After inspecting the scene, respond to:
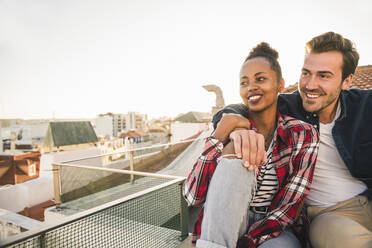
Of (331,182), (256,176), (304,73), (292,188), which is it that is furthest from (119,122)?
(256,176)

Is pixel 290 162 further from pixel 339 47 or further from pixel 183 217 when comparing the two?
pixel 183 217

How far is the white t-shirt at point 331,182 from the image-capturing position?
1.65 meters

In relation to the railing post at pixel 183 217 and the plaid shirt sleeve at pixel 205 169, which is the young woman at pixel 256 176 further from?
the railing post at pixel 183 217

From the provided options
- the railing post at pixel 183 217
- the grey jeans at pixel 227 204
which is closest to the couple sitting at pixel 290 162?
the grey jeans at pixel 227 204

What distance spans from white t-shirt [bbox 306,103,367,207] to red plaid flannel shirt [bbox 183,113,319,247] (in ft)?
1.13

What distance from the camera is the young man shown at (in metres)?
1.59

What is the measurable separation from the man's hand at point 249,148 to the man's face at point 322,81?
1014mm

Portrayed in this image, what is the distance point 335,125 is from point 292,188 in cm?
81

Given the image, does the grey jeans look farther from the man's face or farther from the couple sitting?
the man's face

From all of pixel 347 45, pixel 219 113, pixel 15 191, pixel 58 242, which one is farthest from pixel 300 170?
pixel 15 191

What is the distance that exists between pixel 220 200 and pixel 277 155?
72cm

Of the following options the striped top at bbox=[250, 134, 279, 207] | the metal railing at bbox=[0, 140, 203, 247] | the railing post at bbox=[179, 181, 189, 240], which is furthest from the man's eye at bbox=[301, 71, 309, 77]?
the railing post at bbox=[179, 181, 189, 240]

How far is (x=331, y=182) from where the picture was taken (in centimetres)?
167

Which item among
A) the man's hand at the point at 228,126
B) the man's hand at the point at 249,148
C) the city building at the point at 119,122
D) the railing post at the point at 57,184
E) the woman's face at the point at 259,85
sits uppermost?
the woman's face at the point at 259,85
